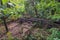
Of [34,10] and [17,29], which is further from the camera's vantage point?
[34,10]

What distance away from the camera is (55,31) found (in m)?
4.09

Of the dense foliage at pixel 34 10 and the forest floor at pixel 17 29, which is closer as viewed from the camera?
the dense foliage at pixel 34 10

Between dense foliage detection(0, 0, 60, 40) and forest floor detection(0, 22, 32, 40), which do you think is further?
forest floor detection(0, 22, 32, 40)

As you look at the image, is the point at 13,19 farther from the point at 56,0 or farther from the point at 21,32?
the point at 56,0

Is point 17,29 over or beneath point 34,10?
beneath

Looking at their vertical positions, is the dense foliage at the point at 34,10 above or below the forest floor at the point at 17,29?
above

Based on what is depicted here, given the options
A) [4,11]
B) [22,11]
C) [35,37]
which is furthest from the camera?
[22,11]

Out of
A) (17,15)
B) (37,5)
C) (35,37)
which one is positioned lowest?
(35,37)

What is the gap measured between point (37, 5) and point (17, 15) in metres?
0.78

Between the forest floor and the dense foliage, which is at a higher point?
the dense foliage

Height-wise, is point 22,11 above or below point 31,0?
below

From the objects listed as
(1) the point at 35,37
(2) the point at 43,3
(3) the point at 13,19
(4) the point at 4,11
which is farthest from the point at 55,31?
(3) the point at 13,19

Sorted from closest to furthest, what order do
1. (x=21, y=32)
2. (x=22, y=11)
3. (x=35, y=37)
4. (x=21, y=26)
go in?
(x=35, y=37)
(x=21, y=32)
(x=21, y=26)
(x=22, y=11)

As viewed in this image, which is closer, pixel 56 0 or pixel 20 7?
pixel 56 0
